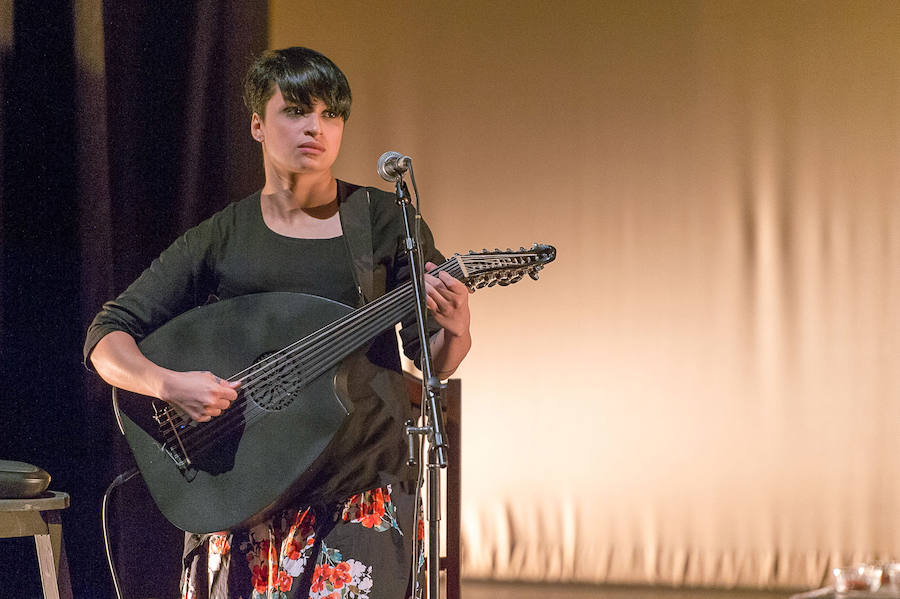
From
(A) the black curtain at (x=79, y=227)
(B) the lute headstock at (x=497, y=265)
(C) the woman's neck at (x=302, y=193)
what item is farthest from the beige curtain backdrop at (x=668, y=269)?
(C) the woman's neck at (x=302, y=193)

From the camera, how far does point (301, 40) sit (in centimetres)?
361

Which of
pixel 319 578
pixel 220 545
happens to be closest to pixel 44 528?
pixel 220 545

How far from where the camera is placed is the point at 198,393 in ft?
5.50

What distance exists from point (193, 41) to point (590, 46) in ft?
4.57

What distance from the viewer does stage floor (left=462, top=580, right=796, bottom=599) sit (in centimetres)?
321

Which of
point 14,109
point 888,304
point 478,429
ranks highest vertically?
point 14,109


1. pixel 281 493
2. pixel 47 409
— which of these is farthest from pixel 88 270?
pixel 281 493

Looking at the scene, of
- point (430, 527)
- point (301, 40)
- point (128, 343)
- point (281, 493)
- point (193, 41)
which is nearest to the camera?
point (430, 527)

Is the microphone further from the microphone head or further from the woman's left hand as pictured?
the woman's left hand

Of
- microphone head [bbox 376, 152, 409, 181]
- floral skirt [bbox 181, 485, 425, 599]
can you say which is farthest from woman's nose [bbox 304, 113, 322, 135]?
floral skirt [bbox 181, 485, 425, 599]

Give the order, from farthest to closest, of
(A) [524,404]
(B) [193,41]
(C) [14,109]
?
(A) [524,404] < (B) [193,41] < (C) [14,109]

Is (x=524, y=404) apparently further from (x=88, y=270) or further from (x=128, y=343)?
(x=128, y=343)

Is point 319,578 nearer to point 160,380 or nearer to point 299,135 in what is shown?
point 160,380

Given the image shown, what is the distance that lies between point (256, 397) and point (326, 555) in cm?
34
